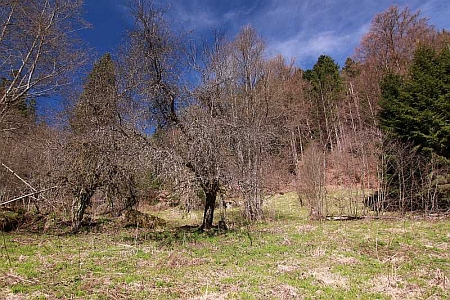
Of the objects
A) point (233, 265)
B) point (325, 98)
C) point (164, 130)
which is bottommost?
point (233, 265)

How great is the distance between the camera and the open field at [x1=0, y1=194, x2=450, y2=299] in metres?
4.71

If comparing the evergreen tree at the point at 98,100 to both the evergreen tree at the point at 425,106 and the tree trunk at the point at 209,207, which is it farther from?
the evergreen tree at the point at 425,106

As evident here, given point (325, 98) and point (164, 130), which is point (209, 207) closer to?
point (164, 130)

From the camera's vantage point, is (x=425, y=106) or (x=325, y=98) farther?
(x=325, y=98)

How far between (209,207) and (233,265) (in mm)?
4504

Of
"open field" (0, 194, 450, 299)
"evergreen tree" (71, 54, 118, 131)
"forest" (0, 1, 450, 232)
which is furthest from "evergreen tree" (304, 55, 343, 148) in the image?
"evergreen tree" (71, 54, 118, 131)

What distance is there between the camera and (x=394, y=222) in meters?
10.8

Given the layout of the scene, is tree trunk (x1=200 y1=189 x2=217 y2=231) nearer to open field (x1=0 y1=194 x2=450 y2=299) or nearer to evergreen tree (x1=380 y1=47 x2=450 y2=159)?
open field (x1=0 y1=194 x2=450 y2=299)

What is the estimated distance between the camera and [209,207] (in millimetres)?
10562

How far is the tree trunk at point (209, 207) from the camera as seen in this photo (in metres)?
9.27

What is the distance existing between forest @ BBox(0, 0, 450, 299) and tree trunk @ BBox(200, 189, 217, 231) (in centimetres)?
8

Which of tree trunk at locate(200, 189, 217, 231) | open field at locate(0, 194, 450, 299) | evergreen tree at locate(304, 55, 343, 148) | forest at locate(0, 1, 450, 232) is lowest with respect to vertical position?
open field at locate(0, 194, 450, 299)


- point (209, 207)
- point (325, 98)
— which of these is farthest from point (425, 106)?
point (325, 98)

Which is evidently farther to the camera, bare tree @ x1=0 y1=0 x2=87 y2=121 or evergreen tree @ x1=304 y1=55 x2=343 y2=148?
evergreen tree @ x1=304 y1=55 x2=343 y2=148
